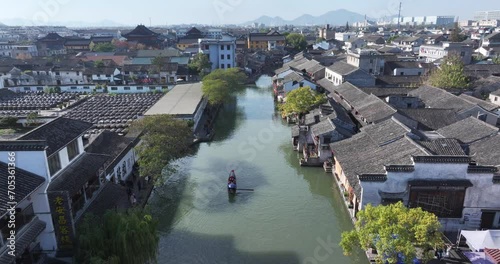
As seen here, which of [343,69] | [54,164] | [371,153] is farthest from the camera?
[343,69]

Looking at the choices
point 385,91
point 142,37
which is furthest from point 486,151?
point 142,37

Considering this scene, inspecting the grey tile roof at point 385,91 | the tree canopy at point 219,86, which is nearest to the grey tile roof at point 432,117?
the grey tile roof at point 385,91

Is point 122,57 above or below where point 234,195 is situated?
above

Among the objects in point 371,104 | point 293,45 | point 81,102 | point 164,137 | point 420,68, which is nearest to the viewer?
point 164,137

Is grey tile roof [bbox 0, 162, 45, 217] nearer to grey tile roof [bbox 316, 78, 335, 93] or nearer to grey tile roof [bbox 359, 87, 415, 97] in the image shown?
grey tile roof [bbox 359, 87, 415, 97]

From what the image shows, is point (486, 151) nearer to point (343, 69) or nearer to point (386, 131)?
point (386, 131)

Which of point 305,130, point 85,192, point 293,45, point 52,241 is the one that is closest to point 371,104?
point 305,130

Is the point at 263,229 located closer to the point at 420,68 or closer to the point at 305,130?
the point at 305,130

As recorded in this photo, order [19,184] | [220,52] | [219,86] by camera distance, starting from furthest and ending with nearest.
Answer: [220,52], [219,86], [19,184]
